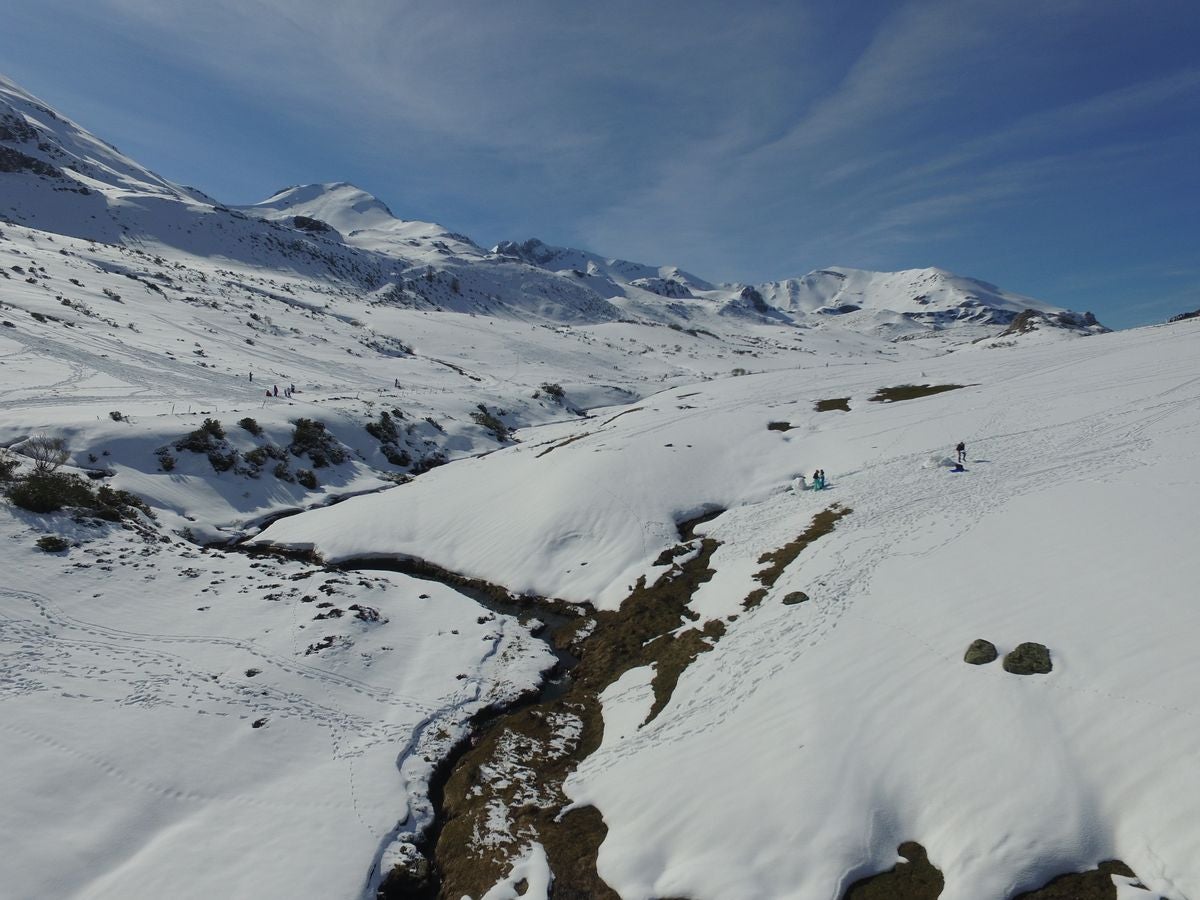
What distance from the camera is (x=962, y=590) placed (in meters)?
17.1

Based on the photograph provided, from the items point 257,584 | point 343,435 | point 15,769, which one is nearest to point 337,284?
point 343,435

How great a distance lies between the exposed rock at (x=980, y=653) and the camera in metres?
14.0

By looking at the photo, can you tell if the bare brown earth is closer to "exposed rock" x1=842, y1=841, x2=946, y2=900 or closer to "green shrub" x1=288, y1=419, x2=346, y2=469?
"exposed rock" x1=842, y1=841, x2=946, y2=900

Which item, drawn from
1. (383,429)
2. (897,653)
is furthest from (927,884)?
(383,429)

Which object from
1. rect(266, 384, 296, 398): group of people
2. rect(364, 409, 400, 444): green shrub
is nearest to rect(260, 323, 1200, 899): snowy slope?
rect(364, 409, 400, 444): green shrub

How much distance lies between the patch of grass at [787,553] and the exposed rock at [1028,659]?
820 cm

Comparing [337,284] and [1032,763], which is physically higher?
[337,284]

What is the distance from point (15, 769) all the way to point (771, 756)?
1830cm

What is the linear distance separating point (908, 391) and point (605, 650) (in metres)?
44.9

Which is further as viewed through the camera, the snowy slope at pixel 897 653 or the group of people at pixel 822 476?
the group of people at pixel 822 476

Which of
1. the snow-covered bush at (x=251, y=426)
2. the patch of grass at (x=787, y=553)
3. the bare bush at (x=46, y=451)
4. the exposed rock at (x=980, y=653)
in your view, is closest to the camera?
the exposed rock at (x=980, y=653)

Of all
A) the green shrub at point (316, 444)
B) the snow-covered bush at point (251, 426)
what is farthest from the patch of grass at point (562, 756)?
the snow-covered bush at point (251, 426)

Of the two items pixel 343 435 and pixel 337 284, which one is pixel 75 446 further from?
pixel 337 284

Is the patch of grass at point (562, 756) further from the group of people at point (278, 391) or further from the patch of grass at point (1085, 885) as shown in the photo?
the group of people at point (278, 391)
